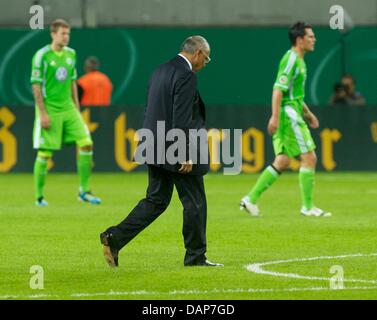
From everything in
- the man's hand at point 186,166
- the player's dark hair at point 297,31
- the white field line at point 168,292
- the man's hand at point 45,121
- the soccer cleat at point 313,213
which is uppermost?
the player's dark hair at point 297,31

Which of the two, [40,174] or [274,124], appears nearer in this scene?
[274,124]

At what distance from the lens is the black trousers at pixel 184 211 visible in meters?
11.6

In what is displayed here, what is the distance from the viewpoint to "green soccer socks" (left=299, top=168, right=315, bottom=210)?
1697 cm

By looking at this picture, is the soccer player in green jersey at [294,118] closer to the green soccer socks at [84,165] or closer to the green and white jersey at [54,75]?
the green soccer socks at [84,165]

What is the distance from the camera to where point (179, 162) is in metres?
11.4

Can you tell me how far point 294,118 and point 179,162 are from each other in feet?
18.7

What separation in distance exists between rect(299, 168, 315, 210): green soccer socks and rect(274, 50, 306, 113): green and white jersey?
0.74 meters

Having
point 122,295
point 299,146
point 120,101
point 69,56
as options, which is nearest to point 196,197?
point 122,295

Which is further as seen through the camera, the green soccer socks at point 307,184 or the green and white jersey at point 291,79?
the green soccer socks at point 307,184

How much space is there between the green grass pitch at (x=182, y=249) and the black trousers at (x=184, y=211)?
0.26 meters

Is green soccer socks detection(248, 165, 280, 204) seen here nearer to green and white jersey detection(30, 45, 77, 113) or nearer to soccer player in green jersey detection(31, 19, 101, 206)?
soccer player in green jersey detection(31, 19, 101, 206)

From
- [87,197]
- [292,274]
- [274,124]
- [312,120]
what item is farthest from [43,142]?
[292,274]

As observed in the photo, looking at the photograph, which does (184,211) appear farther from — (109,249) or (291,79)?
(291,79)

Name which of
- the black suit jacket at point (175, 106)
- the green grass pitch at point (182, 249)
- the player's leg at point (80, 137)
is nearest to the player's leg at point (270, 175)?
the green grass pitch at point (182, 249)
